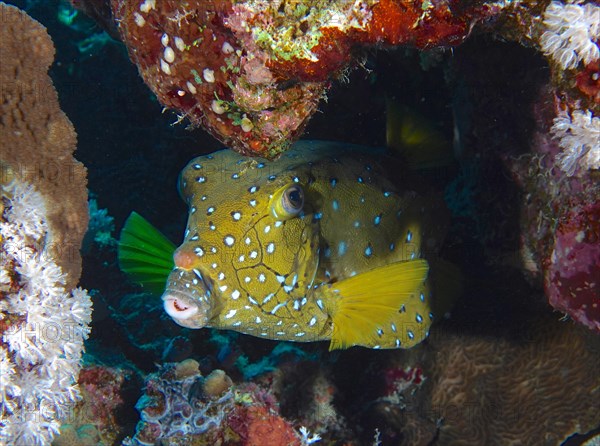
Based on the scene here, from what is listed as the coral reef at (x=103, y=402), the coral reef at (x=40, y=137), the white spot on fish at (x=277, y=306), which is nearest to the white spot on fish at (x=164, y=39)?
the coral reef at (x=40, y=137)

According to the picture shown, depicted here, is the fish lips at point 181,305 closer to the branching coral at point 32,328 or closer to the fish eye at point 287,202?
the fish eye at point 287,202

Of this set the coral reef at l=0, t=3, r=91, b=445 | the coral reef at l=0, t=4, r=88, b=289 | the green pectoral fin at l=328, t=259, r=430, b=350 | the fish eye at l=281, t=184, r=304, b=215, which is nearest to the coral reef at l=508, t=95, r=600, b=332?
the green pectoral fin at l=328, t=259, r=430, b=350

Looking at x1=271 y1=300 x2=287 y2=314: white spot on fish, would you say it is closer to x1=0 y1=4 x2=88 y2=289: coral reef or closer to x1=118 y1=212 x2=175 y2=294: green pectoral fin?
x1=118 y1=212 x2=175 y2=294: green pectoral fin

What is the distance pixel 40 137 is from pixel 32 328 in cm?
163

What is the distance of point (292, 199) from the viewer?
3.14 m

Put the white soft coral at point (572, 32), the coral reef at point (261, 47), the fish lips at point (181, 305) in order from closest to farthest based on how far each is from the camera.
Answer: the coral reef at point (261, 47) < the white soft coral at point (572, 32) < the fish lips at point (181, 305)

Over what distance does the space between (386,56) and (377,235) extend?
2995 mm

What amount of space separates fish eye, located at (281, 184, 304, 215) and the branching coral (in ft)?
6.59

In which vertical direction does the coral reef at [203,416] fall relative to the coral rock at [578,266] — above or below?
below

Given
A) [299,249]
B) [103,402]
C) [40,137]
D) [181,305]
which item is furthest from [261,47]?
[103,402]

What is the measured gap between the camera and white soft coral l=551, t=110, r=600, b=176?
109 inches

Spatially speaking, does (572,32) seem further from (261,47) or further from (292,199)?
(292,199)

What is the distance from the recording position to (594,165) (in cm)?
288

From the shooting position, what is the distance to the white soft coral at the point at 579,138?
2.78m
